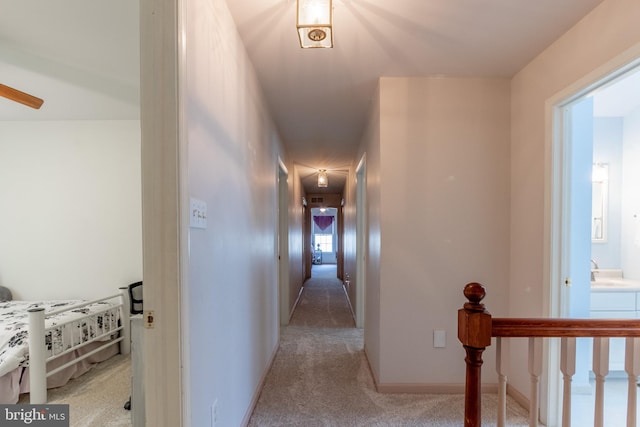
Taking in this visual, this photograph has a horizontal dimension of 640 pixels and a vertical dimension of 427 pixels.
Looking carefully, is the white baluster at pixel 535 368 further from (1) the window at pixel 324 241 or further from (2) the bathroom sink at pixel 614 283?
(1) the window at pixel 324 241

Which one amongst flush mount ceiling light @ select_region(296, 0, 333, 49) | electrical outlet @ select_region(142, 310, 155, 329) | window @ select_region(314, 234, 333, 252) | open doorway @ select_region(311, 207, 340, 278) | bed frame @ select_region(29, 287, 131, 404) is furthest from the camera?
window @ select_region(314, 234, 333, 252)

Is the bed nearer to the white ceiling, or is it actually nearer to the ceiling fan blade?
the ceiling fan blade

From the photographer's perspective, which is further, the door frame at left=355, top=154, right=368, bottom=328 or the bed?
the door frame at left=355, top=154, right=368, bottom=328

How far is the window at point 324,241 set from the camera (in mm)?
13609

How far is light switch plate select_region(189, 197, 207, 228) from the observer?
3.76ft

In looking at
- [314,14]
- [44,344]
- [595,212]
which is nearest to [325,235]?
[595,212]

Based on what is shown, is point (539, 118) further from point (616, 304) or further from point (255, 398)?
point (255, 398)

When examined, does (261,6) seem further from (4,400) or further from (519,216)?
(4,400)

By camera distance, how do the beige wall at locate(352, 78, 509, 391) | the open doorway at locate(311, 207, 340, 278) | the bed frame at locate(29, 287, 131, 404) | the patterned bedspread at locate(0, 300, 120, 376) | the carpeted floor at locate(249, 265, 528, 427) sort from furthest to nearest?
the open doorway at locate(311, 207, 340, 278) → the beige wall at locate(352, 78, 509, 391) → the patterned bedspread at locate(0, 300, 120, 376) → the bed frame at locate(29, 287, 131, 404) → the carpeted floor at locate(249, 265, 528, 427)

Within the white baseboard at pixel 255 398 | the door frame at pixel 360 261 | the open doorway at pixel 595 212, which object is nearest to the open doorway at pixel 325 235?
the door frame at pixel 360 261

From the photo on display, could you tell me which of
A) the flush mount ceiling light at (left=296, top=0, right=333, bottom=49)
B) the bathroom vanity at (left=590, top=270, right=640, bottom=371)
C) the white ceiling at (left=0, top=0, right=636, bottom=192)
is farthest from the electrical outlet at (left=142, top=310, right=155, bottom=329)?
the bathroom vanity at (left=590, top=270, right=640, bottom=371)

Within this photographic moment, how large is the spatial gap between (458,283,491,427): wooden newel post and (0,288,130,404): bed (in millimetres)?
2640

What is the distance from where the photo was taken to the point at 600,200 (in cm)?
295

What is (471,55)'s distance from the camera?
6.81 ft
